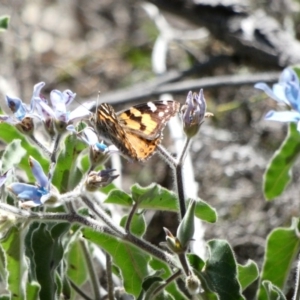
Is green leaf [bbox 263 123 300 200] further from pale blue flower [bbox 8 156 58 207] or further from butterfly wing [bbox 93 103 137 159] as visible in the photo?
pale blue flower [bbox 8 156 58 207]

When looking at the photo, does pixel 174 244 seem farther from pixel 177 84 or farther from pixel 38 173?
pixel 177 84

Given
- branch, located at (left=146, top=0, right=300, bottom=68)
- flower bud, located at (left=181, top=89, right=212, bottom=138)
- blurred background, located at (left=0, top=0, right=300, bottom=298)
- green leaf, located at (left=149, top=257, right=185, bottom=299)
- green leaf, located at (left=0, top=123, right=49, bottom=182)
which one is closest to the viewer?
flower bud, located at (left=181, top=89, right=212, bottom=138)

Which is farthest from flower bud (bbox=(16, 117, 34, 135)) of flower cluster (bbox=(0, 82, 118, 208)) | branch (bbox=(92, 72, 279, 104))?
branch (bbox=(92, 72, 279, 104))

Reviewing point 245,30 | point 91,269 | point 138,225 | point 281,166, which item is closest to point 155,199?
point 138,225

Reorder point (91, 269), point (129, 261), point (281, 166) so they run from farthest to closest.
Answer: point (281, 166) → point (91, 269) → point (129, 261)

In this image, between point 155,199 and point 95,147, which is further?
point 155,199

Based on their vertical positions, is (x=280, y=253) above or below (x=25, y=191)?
below
